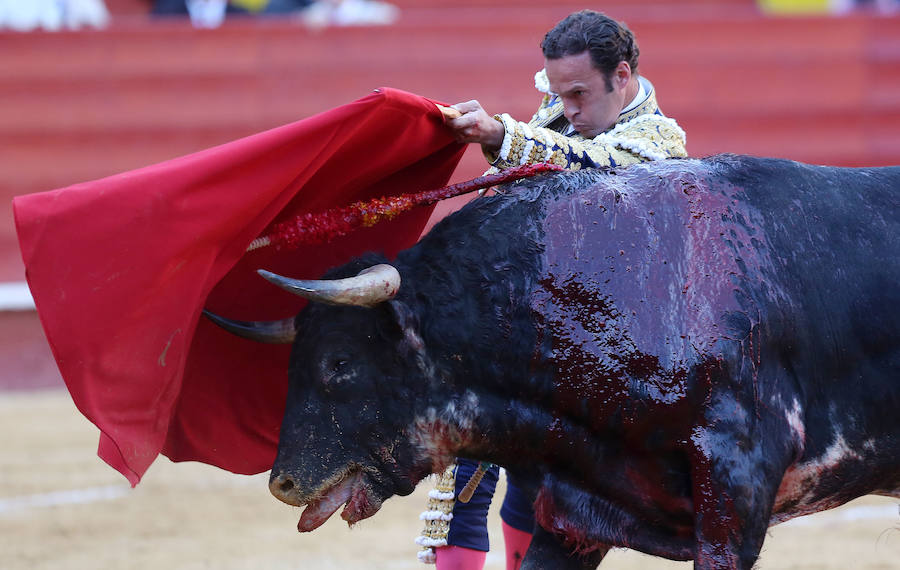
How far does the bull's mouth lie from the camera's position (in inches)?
94.1

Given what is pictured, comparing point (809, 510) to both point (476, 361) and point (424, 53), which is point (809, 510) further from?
point (424, 53)

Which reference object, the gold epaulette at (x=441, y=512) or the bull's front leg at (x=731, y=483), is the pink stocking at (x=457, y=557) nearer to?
the gold epaulette at (x=441, y=512)

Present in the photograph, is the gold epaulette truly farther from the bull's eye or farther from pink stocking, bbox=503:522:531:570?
the bull's eye

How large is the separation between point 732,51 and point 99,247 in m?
6.31

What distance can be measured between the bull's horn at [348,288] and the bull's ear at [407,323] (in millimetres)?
38

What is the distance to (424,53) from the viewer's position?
7711 mm

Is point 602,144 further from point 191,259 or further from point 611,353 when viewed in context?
point 191,259

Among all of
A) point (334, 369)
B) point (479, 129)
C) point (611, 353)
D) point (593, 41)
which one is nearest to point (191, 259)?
point (334, 369)

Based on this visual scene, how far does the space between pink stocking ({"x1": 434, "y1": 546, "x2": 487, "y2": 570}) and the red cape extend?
57 cm

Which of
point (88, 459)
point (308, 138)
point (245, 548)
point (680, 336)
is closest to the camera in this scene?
point (680, 336)

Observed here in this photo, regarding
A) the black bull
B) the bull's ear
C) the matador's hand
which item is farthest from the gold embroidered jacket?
the bull's ear

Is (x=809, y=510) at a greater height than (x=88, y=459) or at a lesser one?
greater

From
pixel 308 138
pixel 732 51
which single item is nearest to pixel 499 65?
pixel 732 51

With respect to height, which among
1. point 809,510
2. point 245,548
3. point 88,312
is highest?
point 88,312
